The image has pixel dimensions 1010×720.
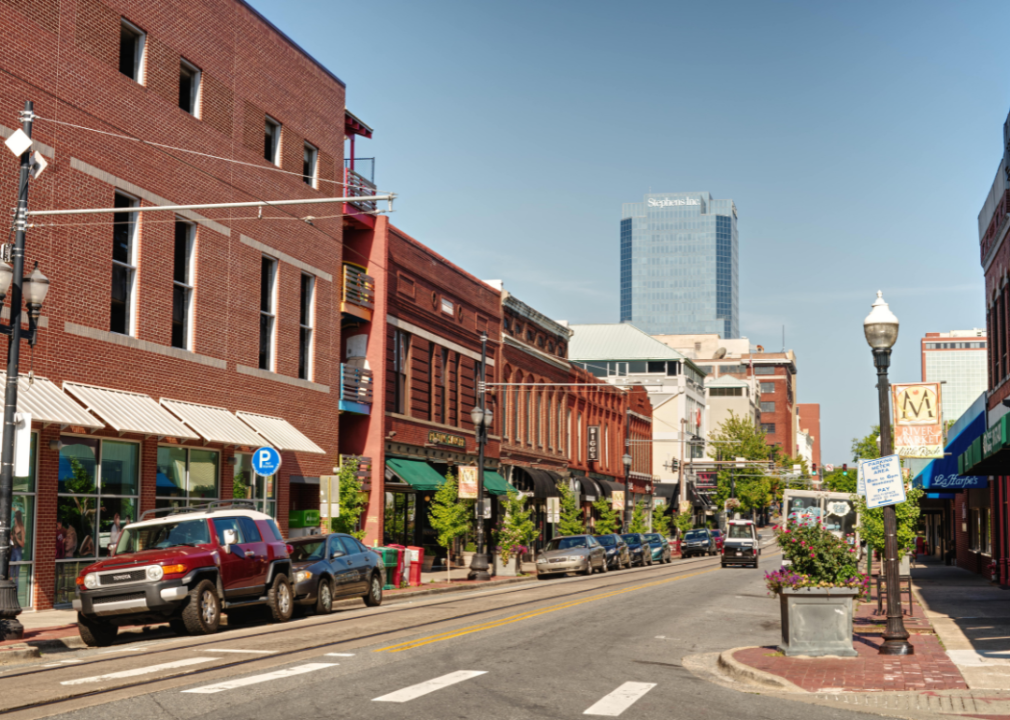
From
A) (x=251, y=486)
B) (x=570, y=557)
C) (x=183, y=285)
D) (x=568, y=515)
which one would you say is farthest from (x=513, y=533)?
(x=183, y=285)

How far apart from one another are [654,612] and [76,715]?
1533cm

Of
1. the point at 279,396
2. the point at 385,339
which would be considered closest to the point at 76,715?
the point at 279,396

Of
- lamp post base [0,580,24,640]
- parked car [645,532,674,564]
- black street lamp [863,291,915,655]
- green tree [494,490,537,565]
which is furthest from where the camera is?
parked car [645,532,674,564]

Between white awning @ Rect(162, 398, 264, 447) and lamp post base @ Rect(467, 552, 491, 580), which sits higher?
white awning @ Rect(162, 398, 264, 447)

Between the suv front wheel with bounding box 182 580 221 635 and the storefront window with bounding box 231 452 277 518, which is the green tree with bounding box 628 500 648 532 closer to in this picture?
the storefront window with bounding box 231 452 277 518

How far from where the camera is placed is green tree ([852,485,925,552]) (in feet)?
75.2

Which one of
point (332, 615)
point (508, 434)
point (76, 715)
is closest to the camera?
point (76, 715)

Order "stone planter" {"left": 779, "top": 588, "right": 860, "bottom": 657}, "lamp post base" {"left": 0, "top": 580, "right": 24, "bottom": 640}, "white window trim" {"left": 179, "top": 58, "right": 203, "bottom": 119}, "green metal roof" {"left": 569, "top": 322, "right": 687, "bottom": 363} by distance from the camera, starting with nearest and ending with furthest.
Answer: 1. "stone planter" {"left": 779, "top": 588, "right": 860, "bottom": 657}
2. "lamp post base" {"left": 0, "top": 580, "right": 24, "bottom": 640}
3. "white window trim" {"left": 179, "top": 58, "right": 203, "bottom": 119}
4. "green metal roof" {"left": 569, "top": 322, "right": 687, "bottom": 363}

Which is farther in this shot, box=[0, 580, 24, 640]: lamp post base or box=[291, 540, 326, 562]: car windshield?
box=[291, 540, 326, 562]: car windshield

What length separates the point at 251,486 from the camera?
3031cm

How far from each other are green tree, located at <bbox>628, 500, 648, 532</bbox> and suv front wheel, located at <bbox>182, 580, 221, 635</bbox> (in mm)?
56559

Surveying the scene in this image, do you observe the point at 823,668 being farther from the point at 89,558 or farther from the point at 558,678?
the point at 89,558

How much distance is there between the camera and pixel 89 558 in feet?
76.6

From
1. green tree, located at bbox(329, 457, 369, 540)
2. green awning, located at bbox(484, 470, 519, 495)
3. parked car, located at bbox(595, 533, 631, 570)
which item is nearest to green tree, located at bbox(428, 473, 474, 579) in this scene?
green tree, located at bbox(329, 457, 369, 540)
